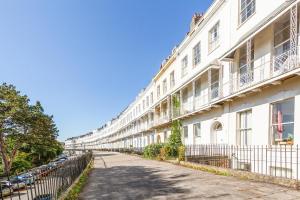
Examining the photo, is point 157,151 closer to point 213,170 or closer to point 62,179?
point 213,170

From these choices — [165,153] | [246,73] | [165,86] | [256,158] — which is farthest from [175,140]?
[165,86]

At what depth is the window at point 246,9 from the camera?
1308 cm

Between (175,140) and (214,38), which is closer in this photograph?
(214,38)

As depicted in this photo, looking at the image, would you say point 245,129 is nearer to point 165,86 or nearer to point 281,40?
point 281,40

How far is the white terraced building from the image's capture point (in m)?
10.0

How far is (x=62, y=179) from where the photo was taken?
310 inches

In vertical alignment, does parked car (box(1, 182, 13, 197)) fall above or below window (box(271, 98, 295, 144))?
below

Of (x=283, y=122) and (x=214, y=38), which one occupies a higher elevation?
(x=214, y=38)

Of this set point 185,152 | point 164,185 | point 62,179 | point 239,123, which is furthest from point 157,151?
point 62,179

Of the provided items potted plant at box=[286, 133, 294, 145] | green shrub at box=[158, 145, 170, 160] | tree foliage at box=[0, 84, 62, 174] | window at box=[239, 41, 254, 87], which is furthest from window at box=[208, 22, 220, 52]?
tree foliage at box=[0, 84, 62, 174]

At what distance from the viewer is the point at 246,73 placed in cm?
1275

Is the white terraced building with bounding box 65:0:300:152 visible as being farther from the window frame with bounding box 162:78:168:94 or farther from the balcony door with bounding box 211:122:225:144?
the window frame with bounding box 162:78:168:94

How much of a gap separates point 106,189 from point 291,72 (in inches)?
324

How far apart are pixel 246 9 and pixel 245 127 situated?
21.7 feet
